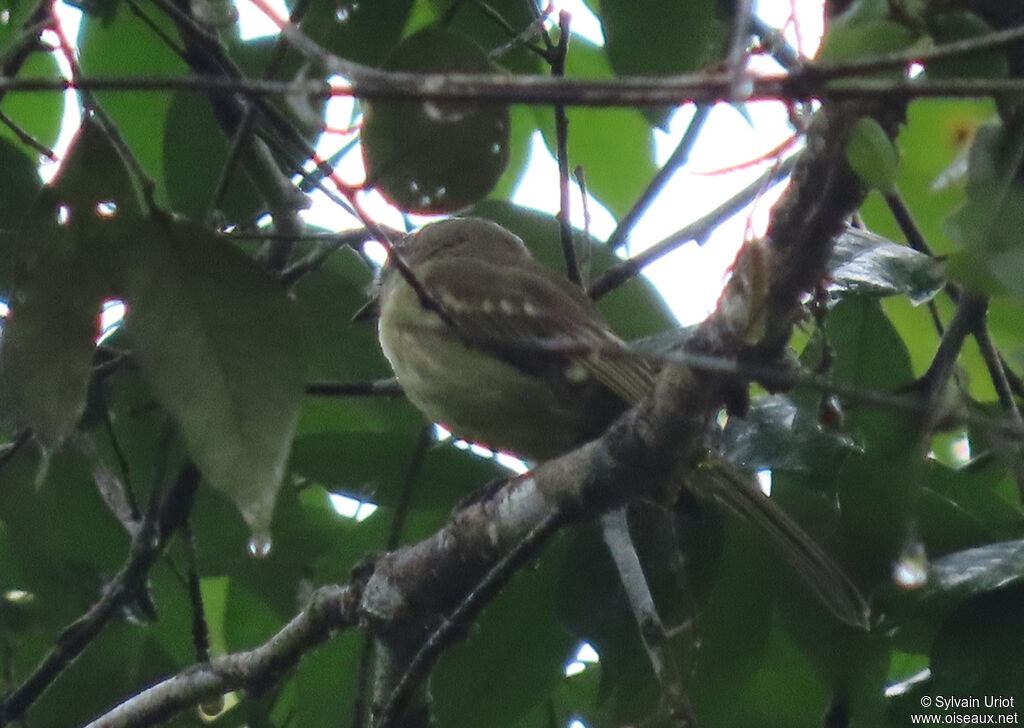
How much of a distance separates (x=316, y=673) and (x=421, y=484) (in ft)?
1.53

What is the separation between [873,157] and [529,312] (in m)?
2.34

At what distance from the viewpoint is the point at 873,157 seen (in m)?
1.54

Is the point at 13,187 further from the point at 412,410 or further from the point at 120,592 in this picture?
the point at 412,410

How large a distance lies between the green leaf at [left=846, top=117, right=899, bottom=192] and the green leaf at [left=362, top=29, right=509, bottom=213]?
1148 mm

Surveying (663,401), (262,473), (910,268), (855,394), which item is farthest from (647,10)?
(855,394)

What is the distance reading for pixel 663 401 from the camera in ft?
6.96

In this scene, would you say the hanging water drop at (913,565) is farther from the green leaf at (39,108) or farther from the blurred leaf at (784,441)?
the green leaf at (39,108)

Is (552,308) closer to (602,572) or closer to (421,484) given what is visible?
(421,484)

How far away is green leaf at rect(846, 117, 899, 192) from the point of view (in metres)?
1.54

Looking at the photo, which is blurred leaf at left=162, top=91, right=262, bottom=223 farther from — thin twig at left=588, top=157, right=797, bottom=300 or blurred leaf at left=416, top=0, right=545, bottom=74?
thin twig at left=588, top=157, right=797, bottom=300

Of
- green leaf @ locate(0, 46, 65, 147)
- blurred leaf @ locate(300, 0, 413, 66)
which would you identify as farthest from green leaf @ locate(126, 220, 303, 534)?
green leaf @ locate(0, 46, 65, 147)

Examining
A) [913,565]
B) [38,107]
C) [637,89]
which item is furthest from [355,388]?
[637,89]

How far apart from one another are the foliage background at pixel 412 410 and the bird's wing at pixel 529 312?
118mm

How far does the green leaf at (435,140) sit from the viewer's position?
2.66 metres
